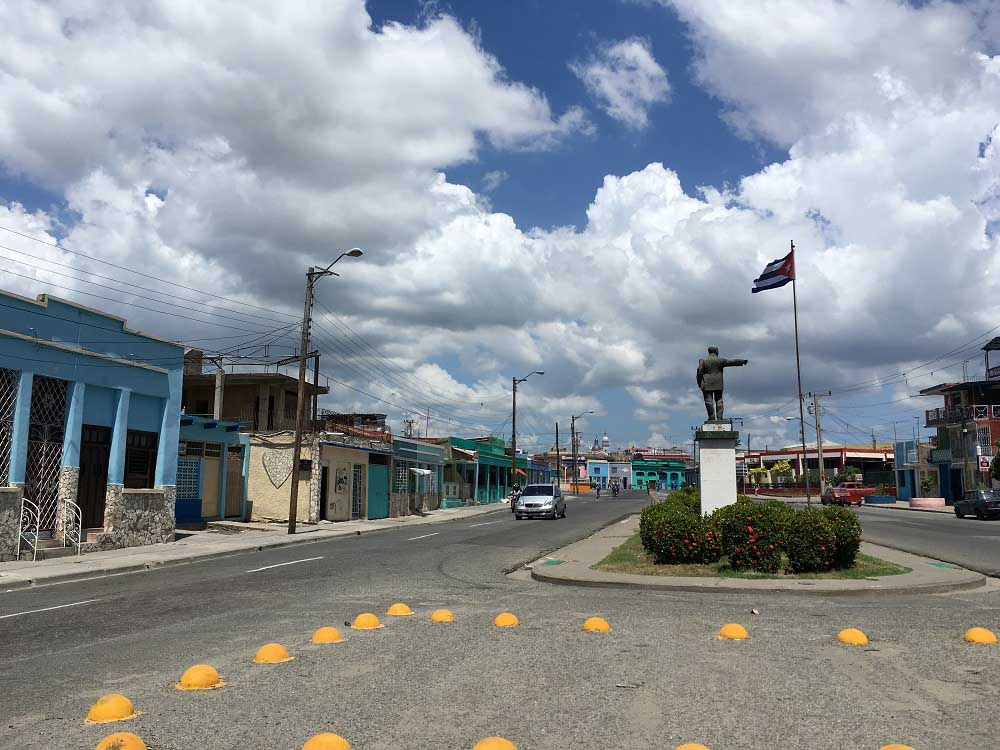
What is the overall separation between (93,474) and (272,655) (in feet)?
57.2

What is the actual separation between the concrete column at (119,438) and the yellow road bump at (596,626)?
17.3 m

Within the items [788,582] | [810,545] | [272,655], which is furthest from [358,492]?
[272,655]

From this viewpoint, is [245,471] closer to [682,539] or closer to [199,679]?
[682,539]

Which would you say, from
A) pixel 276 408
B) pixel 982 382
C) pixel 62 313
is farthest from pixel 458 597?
pixel 982 382

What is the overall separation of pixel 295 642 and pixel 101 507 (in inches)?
662

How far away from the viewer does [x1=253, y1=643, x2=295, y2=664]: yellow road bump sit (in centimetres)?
714

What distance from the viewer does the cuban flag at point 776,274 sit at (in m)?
32.5

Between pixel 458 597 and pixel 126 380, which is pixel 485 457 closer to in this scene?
pixel 126 380

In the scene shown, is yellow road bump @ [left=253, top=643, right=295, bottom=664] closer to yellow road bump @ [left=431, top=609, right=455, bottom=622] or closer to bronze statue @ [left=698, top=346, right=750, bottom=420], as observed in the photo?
yellow road bump @ [left=431, top=609, right=455, bottom=622]

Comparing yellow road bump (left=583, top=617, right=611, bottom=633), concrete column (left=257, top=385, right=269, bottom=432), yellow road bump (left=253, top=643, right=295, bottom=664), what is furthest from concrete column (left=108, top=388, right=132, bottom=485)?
yellow road bump (left=583, top=617, right=611, bottom=633)

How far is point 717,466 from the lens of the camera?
1789cm

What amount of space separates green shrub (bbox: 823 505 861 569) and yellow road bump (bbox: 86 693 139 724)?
1110 centimetres

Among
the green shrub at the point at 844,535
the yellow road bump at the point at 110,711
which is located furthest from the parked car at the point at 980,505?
the yellow road bump at the point at 110,711

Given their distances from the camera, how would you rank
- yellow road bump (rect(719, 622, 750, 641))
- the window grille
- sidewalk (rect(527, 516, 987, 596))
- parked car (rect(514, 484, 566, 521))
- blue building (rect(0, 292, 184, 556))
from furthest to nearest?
parked car (rect(514, 484, 566, 521)), the window grille, blue building (rect(0, 292, 184, 556)), sidewalk (rect(527, 516, 987, 596)), yellow road bump (rect(719, 622, 750, 641))
